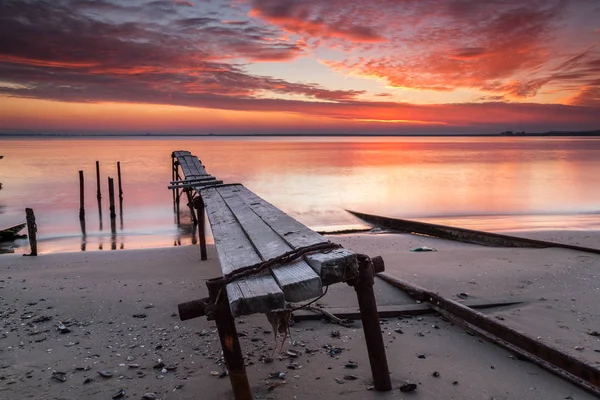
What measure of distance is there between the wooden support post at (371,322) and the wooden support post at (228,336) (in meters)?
1.03

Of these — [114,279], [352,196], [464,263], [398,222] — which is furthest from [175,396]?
[352,196]

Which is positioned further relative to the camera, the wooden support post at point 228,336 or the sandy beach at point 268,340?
the sandy beach at point 268,340

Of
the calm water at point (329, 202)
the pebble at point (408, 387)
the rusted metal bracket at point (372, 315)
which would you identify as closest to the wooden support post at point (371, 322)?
the rusted metal bracket at point (372, 315)

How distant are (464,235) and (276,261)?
33.9 ft

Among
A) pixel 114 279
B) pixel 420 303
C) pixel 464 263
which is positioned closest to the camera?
pixel 420 303

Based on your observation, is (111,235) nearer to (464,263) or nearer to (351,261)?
(464,263)

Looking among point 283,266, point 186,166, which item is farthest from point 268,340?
point 186,166

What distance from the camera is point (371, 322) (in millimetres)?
3615

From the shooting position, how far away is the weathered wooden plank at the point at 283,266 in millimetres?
2680

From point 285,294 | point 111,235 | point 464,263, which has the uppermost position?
point 285,294

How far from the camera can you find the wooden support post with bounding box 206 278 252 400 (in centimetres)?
287

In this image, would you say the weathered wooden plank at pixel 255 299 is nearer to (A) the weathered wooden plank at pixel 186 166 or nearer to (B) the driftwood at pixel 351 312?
(B) the driftwood at pixel 351 312

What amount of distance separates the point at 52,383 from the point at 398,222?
12338 mm

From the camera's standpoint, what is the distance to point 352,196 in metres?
28.5
